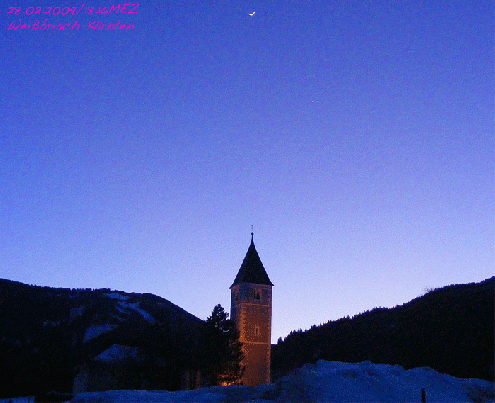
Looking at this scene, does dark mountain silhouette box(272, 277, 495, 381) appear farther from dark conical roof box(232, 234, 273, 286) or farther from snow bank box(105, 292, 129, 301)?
snow bank box(105, 292, 129, 301)

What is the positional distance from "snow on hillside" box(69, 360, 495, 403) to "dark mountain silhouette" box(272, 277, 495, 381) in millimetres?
21929

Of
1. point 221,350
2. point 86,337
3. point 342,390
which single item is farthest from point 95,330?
point 342,390

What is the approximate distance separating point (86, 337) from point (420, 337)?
39475 millimetres

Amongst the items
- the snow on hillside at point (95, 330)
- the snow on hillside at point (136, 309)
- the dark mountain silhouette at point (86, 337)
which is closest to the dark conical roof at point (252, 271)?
the dark mountain silhouette at point (86, 337)

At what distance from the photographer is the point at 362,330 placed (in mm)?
73562

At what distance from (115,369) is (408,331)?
31.3 metres

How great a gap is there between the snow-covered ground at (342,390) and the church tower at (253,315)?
96.7 ft

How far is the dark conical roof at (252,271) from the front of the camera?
2164 inches

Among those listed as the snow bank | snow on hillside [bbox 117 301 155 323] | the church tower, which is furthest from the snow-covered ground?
the snow bank

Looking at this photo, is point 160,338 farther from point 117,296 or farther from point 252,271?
point 117,296

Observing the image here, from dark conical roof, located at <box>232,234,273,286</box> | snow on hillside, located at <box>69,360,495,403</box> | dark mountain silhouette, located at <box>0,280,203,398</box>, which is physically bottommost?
snow on hillside, located at <box>69,360,495,403</box>

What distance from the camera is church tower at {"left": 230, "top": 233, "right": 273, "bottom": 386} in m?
50.6

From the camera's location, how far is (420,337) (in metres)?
53.1

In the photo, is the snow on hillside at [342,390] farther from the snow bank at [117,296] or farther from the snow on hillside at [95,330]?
the snow bank at [117,296]
